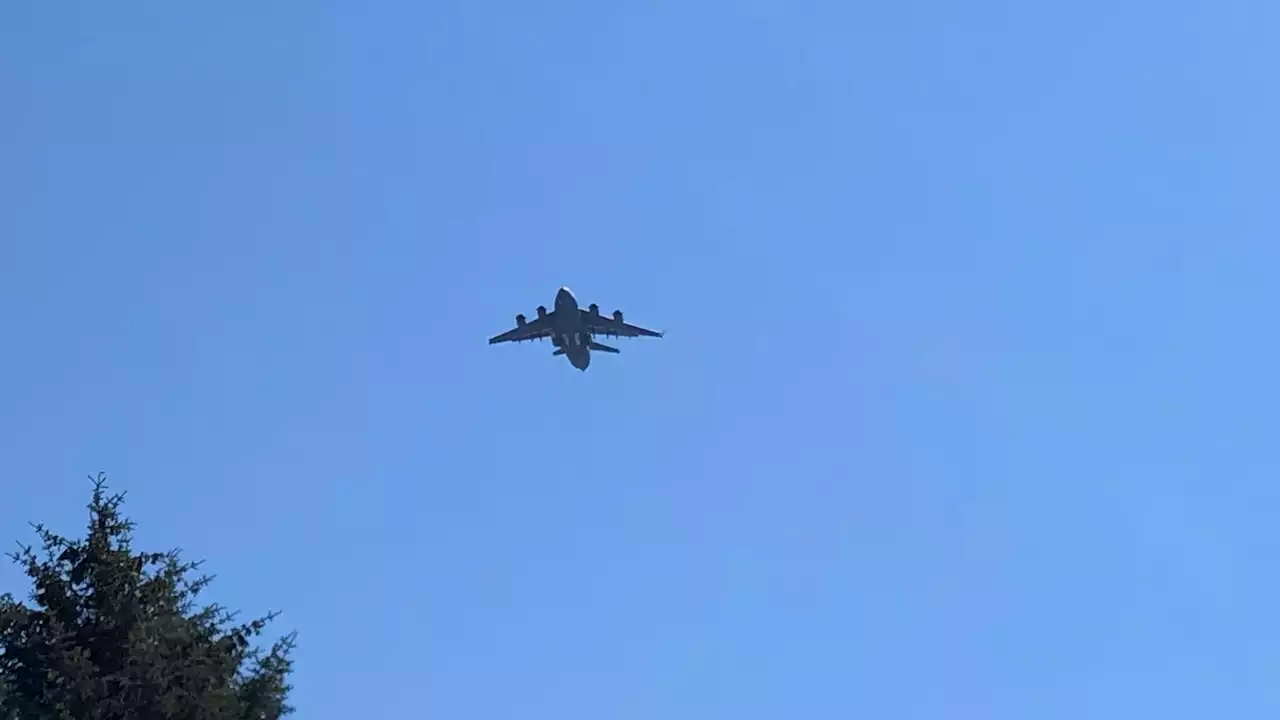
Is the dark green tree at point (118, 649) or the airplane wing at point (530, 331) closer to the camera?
the dark green tree at point (118, 649)

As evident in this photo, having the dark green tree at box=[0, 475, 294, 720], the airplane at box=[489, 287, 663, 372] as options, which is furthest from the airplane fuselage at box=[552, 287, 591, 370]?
the dark green tree at box=[0, 475, 294, 720]

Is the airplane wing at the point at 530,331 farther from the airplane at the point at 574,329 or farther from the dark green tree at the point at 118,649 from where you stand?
the dark green tree at the point at 118,649

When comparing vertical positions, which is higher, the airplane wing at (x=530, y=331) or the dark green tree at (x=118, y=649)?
the airplane wing at (x=530, y=331)

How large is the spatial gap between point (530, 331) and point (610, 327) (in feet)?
11.5

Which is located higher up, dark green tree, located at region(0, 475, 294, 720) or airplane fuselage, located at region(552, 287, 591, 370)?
airplane fuselage, located at region(552, 287, 591, 370)

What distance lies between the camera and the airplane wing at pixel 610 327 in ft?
286

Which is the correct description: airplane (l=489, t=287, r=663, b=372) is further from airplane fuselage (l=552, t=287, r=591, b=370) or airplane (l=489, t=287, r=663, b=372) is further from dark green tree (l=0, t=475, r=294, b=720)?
dark green tree (l=0, t=475, r=294, b=720)

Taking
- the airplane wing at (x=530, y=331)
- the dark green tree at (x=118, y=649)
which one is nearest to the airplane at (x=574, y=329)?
the airplane wing at (x=530, y=331)

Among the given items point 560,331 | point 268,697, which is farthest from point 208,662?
point 560,331

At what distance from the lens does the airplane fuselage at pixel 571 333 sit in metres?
86.4

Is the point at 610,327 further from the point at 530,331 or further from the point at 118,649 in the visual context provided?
the point at 118,649

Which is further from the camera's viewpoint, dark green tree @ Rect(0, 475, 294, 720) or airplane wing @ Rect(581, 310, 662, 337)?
airplane wing @ Rect(581, 310, 662, 337)

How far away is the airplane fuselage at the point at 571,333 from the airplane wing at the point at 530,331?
1.42ft

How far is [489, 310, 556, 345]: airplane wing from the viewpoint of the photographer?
87.8 m
